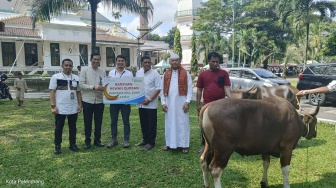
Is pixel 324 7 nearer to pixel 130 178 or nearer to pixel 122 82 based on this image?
pixel 122 82

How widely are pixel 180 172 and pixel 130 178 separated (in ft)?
2.66

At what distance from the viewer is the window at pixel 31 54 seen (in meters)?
27.4

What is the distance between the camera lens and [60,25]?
26844 mm

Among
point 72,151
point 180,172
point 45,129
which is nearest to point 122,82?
point 72,151

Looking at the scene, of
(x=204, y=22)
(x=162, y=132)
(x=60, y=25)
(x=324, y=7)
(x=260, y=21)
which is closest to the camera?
(x=162, y=132)

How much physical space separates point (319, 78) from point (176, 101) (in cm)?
881

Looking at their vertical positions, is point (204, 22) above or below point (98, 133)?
above

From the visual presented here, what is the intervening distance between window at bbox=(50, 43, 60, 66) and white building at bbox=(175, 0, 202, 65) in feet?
87.2

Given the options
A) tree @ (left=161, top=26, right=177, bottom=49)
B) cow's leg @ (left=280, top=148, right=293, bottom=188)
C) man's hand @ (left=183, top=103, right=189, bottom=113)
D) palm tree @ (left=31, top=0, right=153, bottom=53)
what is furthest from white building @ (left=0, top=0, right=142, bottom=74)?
tree @ (left=161, top=26, right=177, bottom=49)

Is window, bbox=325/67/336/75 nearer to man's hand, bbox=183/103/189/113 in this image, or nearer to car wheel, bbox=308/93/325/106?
car wheel, bbox=308/93/325/106

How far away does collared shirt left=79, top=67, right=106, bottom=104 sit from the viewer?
5.66 metres

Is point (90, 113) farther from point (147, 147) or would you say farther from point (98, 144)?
point (147, 147)

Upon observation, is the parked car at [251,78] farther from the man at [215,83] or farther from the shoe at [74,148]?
the shoe at [74,148]

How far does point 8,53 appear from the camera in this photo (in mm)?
26531
